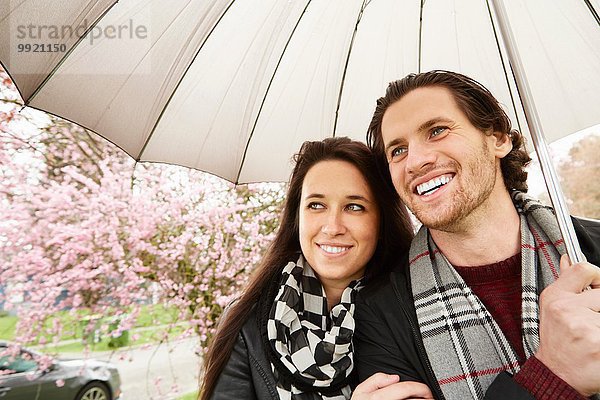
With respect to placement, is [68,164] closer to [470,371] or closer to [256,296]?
[256,296]

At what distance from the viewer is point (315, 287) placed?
1.72 metres

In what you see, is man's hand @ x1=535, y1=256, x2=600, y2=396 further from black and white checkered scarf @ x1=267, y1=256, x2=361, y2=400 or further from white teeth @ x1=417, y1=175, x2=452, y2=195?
black and white checkered scarf @ x1=267, y1=256, x2=361, y2=400

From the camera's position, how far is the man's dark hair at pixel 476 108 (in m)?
1.58

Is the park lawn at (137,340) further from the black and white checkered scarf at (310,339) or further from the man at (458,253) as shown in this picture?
the man at (458,253)

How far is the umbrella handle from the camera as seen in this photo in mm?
1089

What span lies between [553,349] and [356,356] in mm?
666

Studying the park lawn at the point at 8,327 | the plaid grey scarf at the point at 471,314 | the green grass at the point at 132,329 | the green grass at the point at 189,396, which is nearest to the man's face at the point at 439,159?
the plaid grey scarf at the point at 471,314

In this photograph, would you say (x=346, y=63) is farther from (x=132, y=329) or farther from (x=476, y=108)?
(x=132, y=329)

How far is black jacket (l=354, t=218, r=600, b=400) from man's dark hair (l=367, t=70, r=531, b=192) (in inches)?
10.8

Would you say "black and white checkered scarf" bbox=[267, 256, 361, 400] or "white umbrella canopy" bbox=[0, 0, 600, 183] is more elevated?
"white umbrella canopy" bbox=[0, 0, 600, 183]

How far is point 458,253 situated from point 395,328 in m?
0.32

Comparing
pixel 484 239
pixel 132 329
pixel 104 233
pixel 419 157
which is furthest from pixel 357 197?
pixel 132 329

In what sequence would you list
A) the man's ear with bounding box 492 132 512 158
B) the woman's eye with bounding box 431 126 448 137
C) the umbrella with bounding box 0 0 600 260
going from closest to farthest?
the umbrella with bounding box 0 0 600 260, the woman's eye with bounding box 431 126 448 137, the man's ear with bounding box 492 132 512 158

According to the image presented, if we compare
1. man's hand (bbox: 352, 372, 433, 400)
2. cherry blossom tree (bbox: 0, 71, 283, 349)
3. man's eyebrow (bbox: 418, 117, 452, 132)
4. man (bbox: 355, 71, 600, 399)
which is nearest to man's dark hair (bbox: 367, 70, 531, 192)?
man (bbox: 355, 71, 600, 399)
